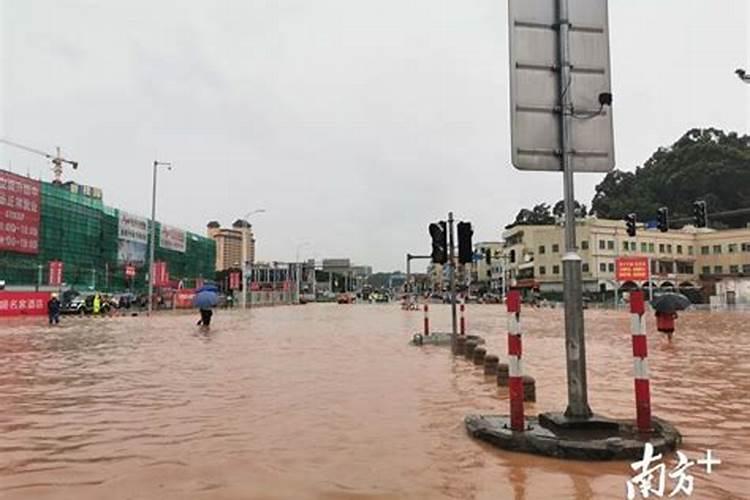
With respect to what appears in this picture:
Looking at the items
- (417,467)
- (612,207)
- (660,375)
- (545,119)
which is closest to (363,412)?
(417,467)

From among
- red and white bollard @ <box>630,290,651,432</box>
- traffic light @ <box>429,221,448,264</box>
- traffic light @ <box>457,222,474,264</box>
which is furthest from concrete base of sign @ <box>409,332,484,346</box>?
red and white bollard @ <box>630,290,651,432</box>

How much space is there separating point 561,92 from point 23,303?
40.4 metres

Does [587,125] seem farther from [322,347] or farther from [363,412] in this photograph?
[322,347]

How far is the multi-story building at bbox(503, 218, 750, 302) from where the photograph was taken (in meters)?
84.3

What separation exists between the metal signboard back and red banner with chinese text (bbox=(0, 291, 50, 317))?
1536 inches

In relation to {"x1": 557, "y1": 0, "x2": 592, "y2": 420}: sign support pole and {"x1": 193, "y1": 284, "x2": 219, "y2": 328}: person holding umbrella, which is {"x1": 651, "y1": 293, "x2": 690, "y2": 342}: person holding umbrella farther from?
{"x1": 193, "y1": 284, "x2": 219, "y2": 328}: person holding umbrella

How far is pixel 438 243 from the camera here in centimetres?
1608

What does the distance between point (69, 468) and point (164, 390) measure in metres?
4.23

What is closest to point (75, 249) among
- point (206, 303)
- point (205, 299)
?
point (205, 299)

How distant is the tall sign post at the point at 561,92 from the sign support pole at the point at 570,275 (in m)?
0.01

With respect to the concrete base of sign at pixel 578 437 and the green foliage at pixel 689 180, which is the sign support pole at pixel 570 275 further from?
the green foliage at pixel 689 180

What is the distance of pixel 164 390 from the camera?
9.44 metres

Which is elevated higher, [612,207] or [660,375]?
[612,207]

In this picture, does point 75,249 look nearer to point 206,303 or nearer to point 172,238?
point 172,238
